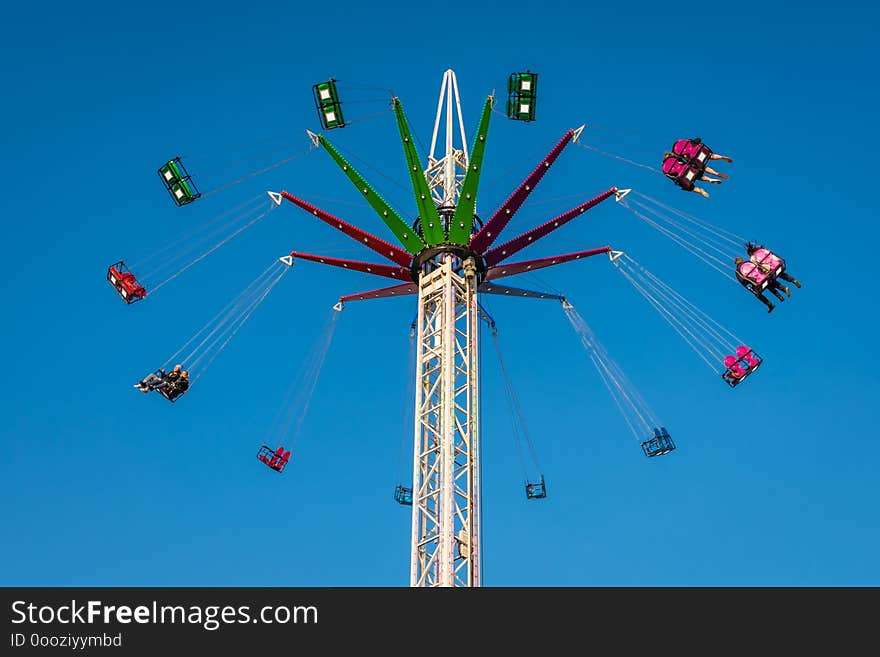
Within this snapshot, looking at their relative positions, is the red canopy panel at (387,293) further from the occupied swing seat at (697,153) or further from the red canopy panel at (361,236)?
the occupied swing seat at (697,153)

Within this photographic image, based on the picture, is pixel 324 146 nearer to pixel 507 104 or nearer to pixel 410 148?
pixel 410 148

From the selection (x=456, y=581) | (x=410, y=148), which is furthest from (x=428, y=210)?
(x=456, y=581)

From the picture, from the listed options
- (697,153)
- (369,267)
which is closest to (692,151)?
(697,153)

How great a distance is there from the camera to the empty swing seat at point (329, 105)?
128 ft

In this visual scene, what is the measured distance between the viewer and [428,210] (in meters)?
37.4

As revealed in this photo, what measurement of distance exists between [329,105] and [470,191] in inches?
246

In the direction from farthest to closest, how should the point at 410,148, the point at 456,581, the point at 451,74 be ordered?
the point at 451,74, the point at 410,148, the point at 456,581

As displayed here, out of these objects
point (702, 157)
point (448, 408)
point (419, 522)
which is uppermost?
point (702, 157)

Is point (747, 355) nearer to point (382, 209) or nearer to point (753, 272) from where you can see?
point (753, 272)

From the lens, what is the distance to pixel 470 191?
120ft

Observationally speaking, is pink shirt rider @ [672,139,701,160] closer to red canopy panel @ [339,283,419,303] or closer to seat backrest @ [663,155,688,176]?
seat backrest @ [663,155,688,176]

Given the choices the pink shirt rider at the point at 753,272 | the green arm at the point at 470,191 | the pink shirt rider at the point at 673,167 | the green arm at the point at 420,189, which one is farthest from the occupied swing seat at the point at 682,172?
the green arm at the point at 420,189

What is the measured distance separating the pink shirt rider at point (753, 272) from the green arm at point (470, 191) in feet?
28.5

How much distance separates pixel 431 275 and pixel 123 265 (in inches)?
415
